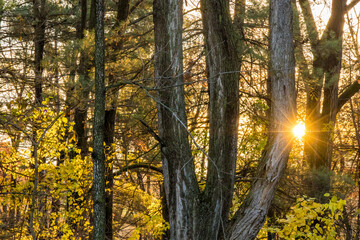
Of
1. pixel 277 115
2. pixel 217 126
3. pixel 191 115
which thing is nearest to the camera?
pixel 217 126

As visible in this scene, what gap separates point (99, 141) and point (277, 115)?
206cm

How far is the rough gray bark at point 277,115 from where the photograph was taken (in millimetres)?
4441

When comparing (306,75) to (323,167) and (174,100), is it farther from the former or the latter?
(174,100)

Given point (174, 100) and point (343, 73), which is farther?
point (343, 73)

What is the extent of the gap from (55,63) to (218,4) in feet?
12.2

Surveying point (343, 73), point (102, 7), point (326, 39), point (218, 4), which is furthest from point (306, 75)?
point (343, 73)

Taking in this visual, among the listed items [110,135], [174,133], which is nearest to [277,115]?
[174,133]

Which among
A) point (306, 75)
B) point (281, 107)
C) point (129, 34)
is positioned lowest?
point (281, 107)

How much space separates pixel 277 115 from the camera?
14.9ft

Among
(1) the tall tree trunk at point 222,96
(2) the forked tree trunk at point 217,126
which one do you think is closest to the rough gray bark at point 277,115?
(2) the forked tree trunk at point 217,126

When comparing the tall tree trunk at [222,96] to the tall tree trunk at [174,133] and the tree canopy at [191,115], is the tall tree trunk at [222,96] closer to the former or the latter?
the tree canopy at [191,115]

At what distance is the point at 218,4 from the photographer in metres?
4.43

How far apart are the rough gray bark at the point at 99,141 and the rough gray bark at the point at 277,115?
1.51 m

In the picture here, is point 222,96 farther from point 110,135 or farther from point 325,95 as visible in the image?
point 325,95
